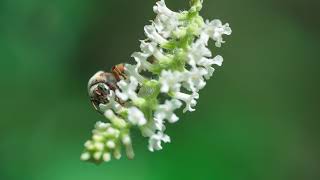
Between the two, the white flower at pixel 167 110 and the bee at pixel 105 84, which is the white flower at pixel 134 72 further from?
the bee at pixel 105 84

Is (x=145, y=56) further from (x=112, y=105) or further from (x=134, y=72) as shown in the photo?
(x=112, y=105)

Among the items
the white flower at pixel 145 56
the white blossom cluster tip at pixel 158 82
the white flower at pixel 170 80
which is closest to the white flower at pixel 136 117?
the white blossom cluster tip at pixel 158 82

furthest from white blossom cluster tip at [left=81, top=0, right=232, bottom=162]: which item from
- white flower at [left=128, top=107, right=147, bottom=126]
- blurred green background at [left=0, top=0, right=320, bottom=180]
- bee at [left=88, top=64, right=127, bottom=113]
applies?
blurred green background at [left=0, top=0, right=320, bottom=180]

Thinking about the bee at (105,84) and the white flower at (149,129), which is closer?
the white flower at (149,129)

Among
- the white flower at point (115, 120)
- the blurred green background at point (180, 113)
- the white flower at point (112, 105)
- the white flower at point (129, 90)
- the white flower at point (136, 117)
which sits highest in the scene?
the blurred green background at point (180, 113)
